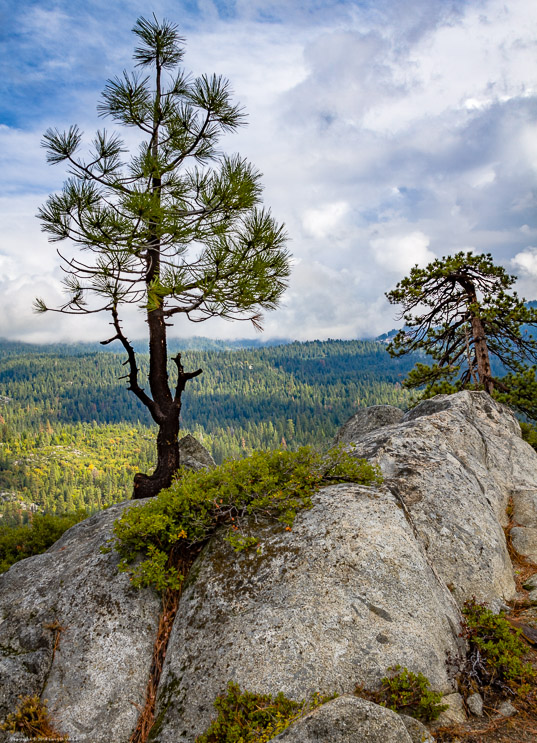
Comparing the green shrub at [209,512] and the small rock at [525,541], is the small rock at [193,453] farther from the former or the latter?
the small rock at [525,541]

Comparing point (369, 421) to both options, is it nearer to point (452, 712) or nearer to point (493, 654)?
point (493, 654)

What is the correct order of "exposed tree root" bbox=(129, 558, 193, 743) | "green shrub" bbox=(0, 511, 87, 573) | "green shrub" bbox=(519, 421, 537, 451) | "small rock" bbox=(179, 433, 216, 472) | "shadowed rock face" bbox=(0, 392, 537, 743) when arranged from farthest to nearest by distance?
"green shrub" bbox=(519, 421, 537, 451), "small rock" bbox=(179, 433, 216, 472), "green shrub" bbox=(0, 511, 87, 573), "exposed tree root" bbox=(129, 558, 193, 743), "shadowed rock face" bbox=(0, 392, 537, 743)

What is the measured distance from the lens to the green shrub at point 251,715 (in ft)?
14.6

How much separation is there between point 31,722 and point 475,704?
17.7ft

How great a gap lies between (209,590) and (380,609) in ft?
7.83

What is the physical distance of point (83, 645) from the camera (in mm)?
5941

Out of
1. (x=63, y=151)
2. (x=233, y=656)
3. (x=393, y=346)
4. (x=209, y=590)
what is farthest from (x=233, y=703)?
(x=393, y=346)

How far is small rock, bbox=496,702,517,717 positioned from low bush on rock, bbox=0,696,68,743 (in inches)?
205

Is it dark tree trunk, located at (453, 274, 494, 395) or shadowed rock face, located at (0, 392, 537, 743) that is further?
dark tree trunk, located at (453, 274, 494, 395)

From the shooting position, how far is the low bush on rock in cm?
515

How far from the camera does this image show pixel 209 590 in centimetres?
613

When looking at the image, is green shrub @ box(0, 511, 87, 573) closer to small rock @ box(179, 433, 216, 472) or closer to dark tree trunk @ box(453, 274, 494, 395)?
small rock @ box(179, 433, 216, 472)

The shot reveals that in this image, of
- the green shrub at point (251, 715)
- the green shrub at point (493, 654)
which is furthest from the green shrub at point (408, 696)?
the green shrub at point (493, 654)

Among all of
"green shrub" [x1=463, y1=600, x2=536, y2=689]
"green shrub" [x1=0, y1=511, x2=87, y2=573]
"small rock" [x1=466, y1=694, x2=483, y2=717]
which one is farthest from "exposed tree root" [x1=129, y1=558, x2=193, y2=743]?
"green shrub" [x1=0, y1=511, x2=87, y2=573]
